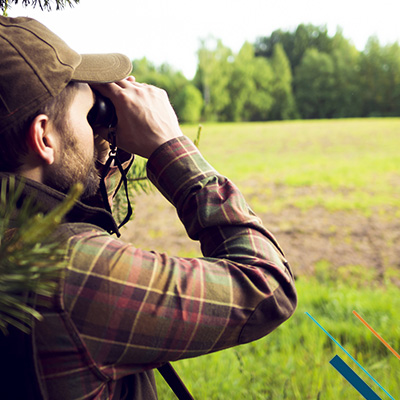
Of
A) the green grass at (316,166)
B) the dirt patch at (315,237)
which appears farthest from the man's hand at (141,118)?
the dirt patch at (315,237)

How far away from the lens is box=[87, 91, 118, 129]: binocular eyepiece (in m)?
1.06

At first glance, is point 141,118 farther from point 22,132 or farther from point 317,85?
point 317,85

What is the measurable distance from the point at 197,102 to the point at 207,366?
80.8 inches

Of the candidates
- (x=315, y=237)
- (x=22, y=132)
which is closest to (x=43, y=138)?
(x=22, y=132)

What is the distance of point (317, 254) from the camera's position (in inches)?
210

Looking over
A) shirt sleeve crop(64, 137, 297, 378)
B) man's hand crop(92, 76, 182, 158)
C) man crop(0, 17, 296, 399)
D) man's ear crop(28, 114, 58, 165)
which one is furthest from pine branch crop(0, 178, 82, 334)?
man's hand crop(92, 76, 182, 158)

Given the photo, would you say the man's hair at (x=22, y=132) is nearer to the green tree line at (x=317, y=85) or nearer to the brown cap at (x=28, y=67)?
the brown cap at (x=28, y=67)

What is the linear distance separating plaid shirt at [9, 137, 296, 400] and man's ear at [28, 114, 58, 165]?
169 millimetres

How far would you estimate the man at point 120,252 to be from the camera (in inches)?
30.8

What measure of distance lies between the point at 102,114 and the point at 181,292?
1.76ft

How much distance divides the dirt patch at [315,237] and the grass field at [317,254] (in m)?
0.02

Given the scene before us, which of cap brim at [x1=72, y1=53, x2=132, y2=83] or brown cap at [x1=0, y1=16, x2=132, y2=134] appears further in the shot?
cap brim at [x1=72, y1=53, x2=132, y2=83]

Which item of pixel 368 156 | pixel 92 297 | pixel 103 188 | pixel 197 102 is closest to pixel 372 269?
pixel 197 102

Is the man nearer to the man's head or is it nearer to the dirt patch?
the man's head
